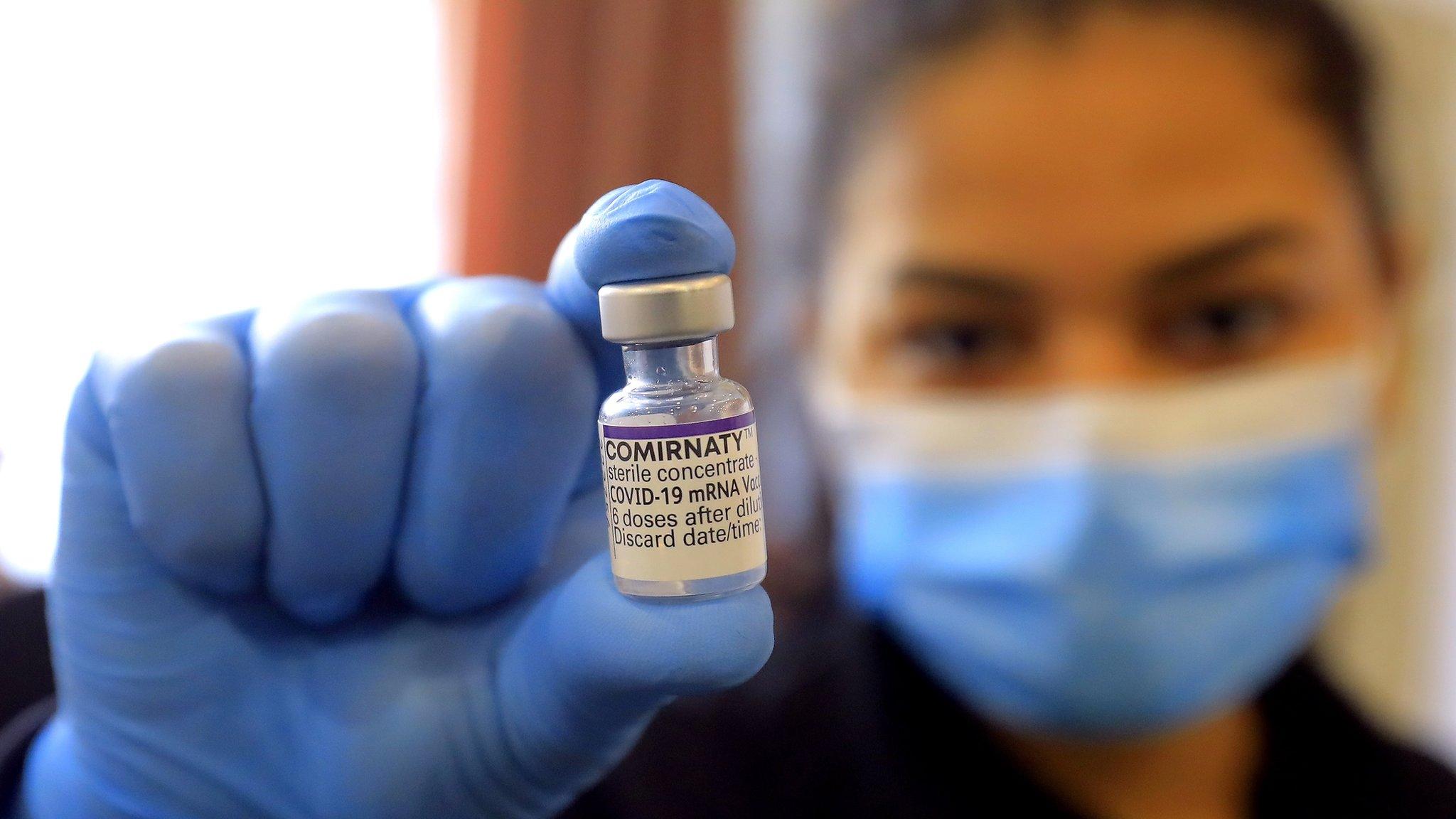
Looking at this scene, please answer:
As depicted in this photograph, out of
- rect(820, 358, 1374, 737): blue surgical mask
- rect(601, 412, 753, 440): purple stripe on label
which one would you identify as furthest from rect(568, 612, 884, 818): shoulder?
rect(601, 412, 753, 440): purple stripe on label

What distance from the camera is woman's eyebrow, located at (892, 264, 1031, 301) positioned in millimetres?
1029

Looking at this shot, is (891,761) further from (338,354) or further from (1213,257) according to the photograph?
(338,354)

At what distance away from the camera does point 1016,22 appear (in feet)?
3.56

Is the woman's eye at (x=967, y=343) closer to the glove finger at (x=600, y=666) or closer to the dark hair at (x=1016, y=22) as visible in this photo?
the dark hair at (x=1016, y=22)

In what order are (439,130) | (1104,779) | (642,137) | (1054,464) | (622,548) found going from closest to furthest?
(622,548), (1054,464), (1104,779), (439,130), (642,137)

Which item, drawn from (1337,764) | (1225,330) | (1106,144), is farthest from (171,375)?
(1337,764)

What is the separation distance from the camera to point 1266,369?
1.06 meters

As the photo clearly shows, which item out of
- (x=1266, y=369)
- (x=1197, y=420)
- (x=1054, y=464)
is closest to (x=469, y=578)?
(x=1054, y=464)

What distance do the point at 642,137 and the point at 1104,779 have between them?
1.18m

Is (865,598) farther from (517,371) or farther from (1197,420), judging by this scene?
(517,371)

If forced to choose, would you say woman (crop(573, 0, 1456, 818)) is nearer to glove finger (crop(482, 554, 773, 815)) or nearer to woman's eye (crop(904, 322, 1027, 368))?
woman's eye (crop(904, 322, 1027, 368))

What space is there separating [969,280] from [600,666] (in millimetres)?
705

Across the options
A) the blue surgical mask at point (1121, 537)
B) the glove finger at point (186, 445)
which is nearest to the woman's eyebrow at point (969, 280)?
the blue surgical mask at point (1121, 537)

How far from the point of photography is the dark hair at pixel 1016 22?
3.58 feet
